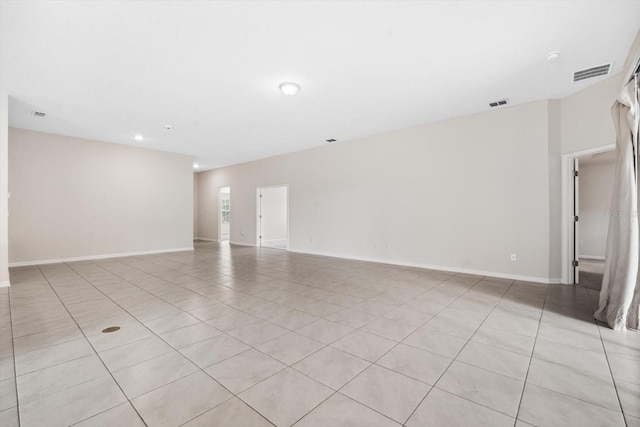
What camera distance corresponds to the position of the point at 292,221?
8.35 m

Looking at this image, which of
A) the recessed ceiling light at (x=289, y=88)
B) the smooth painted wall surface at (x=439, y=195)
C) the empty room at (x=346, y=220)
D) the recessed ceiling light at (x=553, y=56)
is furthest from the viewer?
the smooth painted wall surface at (x=439, y=195)

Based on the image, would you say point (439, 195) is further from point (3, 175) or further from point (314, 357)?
point (3, 175)

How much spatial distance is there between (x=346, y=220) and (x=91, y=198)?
21.4 ft

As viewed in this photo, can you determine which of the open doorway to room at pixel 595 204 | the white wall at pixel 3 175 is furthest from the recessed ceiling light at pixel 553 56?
the white wall at pixel 3 175

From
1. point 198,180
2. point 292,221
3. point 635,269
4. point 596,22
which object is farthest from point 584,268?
point 198,180

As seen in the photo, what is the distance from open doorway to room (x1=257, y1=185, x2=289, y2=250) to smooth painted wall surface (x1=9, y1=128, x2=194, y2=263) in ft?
7.36

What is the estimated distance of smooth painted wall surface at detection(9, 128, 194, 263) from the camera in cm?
597

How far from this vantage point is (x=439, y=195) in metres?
5.46

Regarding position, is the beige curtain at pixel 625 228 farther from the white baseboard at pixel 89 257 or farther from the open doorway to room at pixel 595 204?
the white baseboard at pixel 89 257

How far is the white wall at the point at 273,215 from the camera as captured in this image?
10.2m

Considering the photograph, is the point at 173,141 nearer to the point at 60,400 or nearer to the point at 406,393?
the point at 60,400

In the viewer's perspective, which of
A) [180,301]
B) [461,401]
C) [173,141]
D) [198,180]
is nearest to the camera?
[461,401]

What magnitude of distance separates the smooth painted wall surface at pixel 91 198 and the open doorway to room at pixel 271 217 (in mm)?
2244

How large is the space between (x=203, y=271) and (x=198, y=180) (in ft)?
24.4
